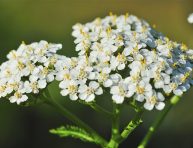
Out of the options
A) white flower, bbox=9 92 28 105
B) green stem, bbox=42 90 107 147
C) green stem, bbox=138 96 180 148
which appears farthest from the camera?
green stem, bbox=138 96 180 148

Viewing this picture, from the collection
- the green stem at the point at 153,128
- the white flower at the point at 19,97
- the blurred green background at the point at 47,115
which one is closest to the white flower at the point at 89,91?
the white flower at the point at 19,97

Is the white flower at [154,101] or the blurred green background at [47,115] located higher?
the blurred green background at [47,115]

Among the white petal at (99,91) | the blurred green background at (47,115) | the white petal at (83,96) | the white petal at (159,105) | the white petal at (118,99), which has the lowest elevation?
the white petal at (159,105)

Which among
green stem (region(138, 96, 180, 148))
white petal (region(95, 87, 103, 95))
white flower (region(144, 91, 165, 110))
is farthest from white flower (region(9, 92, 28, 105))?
green stem (region(138, 96, 180, 148))

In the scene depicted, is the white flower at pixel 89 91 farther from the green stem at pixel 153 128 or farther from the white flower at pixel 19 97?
the green stem at pixel 153 128

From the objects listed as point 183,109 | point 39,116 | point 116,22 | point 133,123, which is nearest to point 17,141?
point 39,116

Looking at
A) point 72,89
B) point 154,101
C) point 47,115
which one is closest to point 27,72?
point 72,89

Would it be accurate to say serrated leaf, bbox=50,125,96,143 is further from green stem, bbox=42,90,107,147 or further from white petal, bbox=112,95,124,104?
white petal, bbox=112,95,124,104

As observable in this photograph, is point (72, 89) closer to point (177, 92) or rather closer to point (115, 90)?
point (115, 90)
